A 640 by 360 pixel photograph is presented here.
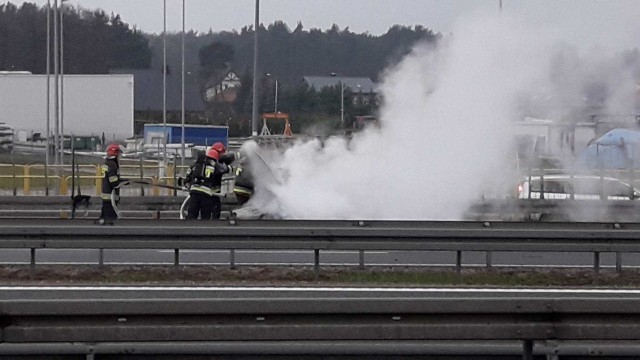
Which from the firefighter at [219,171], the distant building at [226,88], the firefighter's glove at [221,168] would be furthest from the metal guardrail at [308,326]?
the distant building at [226,88]

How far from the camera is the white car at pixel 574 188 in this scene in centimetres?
Result: 2297

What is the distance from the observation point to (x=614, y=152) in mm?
24734

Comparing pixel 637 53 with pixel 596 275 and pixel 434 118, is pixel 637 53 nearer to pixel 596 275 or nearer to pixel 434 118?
pixel 434 118

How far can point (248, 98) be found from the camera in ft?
168

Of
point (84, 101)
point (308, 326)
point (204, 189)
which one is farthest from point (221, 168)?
point (84, 101)

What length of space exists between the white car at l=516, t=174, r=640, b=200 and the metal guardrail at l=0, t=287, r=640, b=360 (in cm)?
1601

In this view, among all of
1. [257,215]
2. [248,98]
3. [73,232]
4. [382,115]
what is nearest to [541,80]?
[382,115]

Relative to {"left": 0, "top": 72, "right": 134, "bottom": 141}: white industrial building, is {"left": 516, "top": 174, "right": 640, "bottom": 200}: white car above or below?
below

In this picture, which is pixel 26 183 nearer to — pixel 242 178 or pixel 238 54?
pixel 242 178

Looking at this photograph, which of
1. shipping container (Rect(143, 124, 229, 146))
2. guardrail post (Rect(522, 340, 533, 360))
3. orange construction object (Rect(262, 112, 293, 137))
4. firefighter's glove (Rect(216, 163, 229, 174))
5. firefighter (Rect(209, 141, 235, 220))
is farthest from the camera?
shipping container (Rect(143, 124, 229, 146))

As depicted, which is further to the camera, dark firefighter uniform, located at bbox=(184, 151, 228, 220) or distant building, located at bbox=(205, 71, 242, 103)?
distant building, located at bbox=(205, 71, 242, 103)

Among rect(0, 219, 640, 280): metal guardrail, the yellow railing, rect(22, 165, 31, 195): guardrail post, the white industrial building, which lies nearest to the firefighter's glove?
rect(0, 219, 640, 280): metal guardrail

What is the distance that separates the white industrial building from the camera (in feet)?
206

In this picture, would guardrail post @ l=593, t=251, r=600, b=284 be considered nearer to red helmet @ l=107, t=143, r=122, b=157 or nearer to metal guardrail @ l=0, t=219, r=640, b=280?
metal guardrail @ l=0, t=219, r=640, b=280
